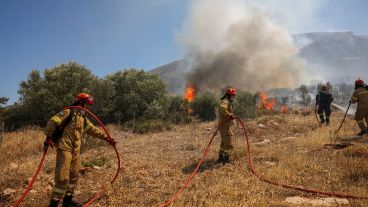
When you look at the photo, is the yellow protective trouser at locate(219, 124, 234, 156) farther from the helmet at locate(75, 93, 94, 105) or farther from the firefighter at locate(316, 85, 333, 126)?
the firefighter at locate(316, 85, 333, 126)

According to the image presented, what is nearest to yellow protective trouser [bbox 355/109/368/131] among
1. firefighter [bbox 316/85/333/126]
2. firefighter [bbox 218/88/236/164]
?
firefighter [bbox 316/85/333/126]

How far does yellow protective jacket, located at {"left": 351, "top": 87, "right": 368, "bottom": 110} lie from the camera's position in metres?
11.4

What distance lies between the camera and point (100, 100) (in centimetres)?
2305

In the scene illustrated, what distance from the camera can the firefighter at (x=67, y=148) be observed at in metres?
5.78

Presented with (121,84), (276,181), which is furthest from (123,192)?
(121,84)

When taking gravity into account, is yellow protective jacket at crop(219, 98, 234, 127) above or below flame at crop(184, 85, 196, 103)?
below

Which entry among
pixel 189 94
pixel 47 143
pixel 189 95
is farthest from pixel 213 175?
pixel 189 94

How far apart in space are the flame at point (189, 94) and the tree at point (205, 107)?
4.51 ft

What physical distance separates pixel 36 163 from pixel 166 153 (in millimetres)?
3801

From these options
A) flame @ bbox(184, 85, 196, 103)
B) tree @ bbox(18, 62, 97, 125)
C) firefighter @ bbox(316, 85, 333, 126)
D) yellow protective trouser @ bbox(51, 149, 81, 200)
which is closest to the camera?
yellow protective trouser @ bbox(51, 149, 81, 200)

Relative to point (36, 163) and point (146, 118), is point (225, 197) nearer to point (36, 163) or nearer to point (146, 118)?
point (36, 163)

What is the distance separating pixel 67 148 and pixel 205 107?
936 inches

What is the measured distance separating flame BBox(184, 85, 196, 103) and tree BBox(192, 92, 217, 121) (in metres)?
1.38

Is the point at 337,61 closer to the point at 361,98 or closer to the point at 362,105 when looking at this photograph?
the point at 361,98
